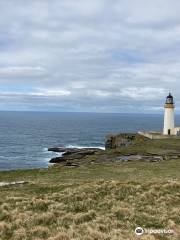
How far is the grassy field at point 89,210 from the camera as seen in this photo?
41.6 ft

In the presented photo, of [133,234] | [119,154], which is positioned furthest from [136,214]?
[119,154]

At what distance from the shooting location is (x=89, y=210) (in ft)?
50.9

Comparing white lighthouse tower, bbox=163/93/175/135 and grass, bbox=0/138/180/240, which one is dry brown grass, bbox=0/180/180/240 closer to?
grass, bbox=0/138/180/240

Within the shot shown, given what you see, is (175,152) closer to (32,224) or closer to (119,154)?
(119,154)

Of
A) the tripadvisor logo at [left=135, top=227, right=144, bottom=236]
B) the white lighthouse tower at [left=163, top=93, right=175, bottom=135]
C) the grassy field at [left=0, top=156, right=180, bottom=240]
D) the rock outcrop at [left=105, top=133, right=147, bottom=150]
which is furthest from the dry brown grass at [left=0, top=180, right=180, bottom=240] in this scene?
the white lighthouse tower at [left=163, top=93, right=175, bottom=135]

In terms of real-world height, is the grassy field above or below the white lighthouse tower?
below

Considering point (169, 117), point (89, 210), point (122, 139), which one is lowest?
point (122, 139)

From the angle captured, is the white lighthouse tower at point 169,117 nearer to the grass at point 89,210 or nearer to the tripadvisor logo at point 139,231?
the grass at point 89,210

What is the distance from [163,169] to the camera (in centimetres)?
3138

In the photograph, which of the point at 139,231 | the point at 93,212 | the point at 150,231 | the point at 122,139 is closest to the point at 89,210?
the point at 93,212

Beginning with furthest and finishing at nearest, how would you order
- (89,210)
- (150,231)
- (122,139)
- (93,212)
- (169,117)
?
(122,139) → (169,117) → (89,210) → (93,212) → (150,231)

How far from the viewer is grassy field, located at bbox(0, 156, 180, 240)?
12.7 m

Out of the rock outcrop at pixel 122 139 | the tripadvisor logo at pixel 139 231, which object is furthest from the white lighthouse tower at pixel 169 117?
the tripadvisor logo at pixel 139 231

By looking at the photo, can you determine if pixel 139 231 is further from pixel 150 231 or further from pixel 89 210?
pixel 89 210
